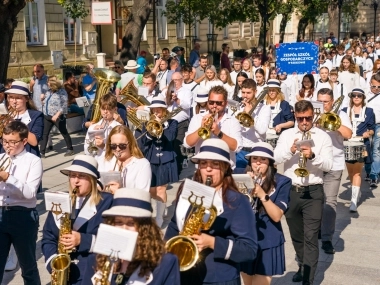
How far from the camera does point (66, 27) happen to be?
2947 centimetres

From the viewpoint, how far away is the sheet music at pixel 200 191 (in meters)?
3.81

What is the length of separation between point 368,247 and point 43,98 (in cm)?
819

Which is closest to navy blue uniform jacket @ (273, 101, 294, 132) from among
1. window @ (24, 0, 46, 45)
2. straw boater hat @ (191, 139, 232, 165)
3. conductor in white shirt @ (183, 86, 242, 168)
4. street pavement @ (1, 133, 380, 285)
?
street pavement @ (1, 133, 380, 285)

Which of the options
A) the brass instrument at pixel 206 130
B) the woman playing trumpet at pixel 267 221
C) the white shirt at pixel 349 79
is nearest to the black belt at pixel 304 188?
the brass instrument at pixel 206 130

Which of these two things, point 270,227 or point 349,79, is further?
point 349,79

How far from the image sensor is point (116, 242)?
10.6 ft

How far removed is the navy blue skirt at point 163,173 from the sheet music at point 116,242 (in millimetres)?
5338

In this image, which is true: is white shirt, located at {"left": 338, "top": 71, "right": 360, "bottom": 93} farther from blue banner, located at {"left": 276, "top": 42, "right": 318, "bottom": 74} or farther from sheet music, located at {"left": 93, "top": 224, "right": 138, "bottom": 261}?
sheet music, located at {"left": 93, "top": 224, "right": 138, "bottom": 261}

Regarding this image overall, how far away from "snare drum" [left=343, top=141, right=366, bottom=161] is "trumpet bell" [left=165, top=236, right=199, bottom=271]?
5783 millimetres

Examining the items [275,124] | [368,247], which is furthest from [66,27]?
[368,247]

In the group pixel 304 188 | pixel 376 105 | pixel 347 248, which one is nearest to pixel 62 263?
pixel 304 188

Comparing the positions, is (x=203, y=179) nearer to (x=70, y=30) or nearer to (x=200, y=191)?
(x=200, y=191)

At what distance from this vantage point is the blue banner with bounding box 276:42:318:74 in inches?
688

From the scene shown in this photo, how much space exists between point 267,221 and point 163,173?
11.2 ft
